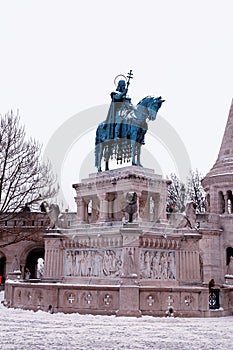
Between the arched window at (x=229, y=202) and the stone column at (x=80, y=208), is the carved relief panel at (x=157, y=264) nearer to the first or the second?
the stone column at (x=80, y=208)

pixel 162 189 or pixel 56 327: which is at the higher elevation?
pixel 162 189

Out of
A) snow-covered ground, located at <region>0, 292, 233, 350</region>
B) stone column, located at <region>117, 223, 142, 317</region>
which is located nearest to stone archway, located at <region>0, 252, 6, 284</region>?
snow-covered ground, located at <region>0, 292, 233, 350</region>

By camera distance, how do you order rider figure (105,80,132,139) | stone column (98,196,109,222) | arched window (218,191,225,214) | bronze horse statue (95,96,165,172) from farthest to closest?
arched window (218,191,225,214) < rider figure (105,80,132,139) < bronze horse statue (95,96,165,172) < stone column (98,196,109,222)

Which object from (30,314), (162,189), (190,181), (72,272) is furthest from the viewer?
(190,181)

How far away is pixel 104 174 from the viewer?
Result: 61.5ft

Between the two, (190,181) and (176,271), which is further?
(190,181)

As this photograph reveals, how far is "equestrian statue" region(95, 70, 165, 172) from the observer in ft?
61.8

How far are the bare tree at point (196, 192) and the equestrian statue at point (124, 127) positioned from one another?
20673mm

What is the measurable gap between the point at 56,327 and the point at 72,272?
→ 6.13 meters

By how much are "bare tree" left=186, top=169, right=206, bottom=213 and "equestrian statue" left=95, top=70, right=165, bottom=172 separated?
67.8ft

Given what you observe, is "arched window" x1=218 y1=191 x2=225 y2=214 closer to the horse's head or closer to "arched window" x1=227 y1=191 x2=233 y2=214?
"arched window" x1=227 y1=191 x2=233 y2=214

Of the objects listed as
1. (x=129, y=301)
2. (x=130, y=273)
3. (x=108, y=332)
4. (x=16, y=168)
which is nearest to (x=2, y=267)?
(x=16, y=168)

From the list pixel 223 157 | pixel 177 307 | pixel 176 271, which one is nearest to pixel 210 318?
pixel 177 307

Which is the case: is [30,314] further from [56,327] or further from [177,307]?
[177,307]
